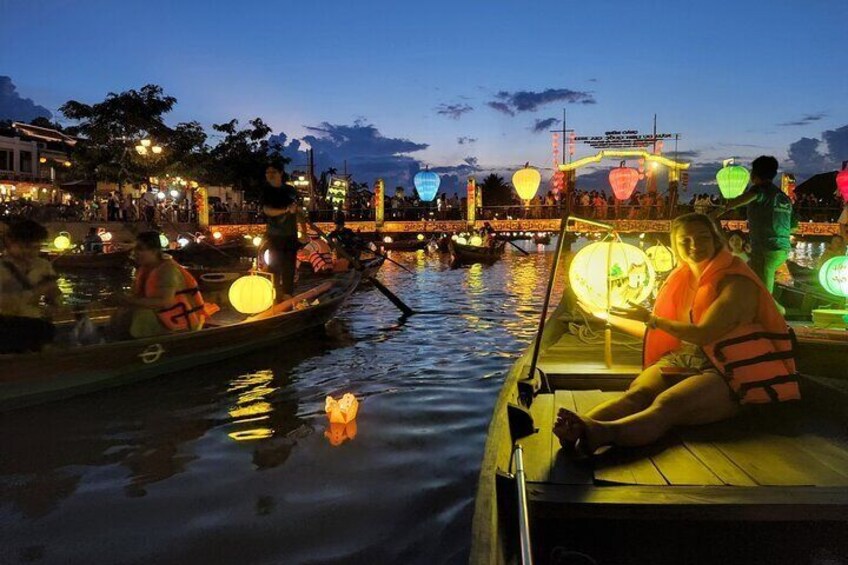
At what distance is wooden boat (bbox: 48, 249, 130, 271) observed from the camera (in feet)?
73.5

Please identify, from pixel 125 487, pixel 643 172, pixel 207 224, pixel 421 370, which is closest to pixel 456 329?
pixel 421 370

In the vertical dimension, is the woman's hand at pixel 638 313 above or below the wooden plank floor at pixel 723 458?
above

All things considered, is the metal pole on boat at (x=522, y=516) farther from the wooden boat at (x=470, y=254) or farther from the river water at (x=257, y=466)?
the wooden boat at (x=470, y=254)

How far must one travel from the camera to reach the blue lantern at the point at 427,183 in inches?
1334

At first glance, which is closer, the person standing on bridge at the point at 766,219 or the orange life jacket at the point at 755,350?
the orange life jacket at the point at 755,350

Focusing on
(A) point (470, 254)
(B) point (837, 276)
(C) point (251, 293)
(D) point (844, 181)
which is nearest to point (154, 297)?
(C) point (251, 293)

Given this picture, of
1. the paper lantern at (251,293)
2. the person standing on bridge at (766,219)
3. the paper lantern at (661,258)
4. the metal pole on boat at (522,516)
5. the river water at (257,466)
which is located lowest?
the river water at (257,466)

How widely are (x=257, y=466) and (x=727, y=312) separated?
355cm

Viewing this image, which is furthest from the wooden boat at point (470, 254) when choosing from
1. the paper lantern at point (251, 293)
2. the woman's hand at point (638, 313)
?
the woman's hand at point (638, 313)

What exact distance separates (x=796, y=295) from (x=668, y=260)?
236 cm

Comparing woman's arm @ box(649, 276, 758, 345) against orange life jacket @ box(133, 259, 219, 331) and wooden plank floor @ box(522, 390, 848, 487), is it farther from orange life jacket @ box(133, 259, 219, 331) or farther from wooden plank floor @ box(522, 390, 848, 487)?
orange life jacket @ box(133, 259, 219, 331)

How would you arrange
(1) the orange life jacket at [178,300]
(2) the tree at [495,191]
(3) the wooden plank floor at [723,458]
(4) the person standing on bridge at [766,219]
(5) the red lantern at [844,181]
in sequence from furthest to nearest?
(2) the tree at [495,191], (5) the red lantern at [844,181], (1) the orange life jacket at [178,300], (4) the person standing on bridge at [766,219], (3) the wooden plank floor at [723,458]

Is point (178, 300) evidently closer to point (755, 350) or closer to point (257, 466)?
point (257, 466)

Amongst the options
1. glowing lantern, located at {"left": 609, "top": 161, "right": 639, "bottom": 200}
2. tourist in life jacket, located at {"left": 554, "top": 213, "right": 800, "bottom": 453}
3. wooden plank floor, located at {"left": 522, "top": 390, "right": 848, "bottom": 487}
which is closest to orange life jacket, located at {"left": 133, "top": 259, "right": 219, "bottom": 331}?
wooden plank floor, located at {"left": 522, "top": 390, "right": 848, "bottom": 487}
